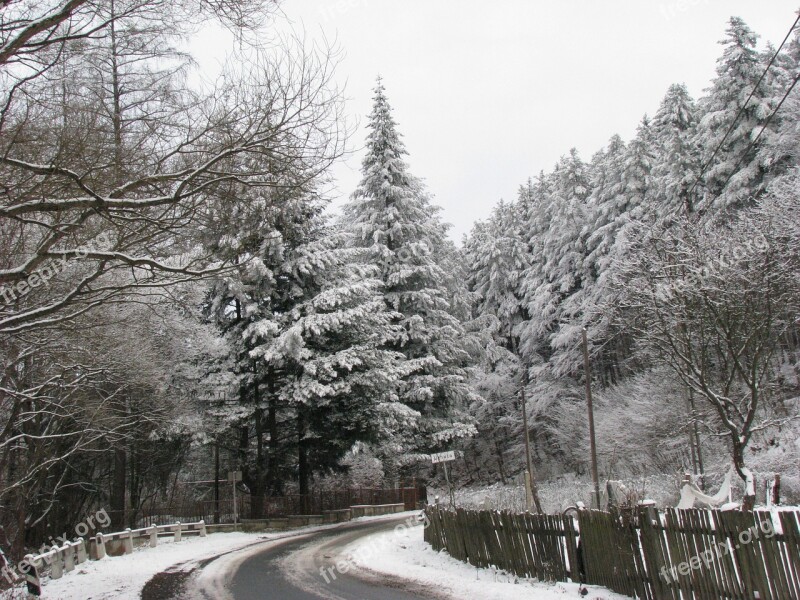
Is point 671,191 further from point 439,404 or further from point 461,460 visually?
point 461,460

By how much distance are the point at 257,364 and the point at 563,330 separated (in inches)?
708

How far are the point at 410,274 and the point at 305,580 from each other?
20.9 metres

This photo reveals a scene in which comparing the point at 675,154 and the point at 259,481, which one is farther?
the point at 675,154

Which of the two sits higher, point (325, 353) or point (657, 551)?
point (325, 353)

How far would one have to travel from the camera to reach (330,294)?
23.3 m

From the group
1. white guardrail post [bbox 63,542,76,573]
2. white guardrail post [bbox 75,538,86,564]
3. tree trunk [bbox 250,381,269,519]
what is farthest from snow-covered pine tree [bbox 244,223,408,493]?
white guardrail post [bbox 63,542,76,573]

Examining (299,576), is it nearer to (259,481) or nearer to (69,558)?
(69,558)

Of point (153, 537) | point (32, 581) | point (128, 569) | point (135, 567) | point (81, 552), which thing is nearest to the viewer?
point (32, 581)

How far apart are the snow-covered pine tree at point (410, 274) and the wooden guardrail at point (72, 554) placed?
48.3 feet

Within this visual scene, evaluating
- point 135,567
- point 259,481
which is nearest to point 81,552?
point 135,567

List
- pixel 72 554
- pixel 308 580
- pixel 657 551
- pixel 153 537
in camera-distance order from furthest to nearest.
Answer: pixel 153 537
pixel 72 554
pixel 308 580
pixel 657 551

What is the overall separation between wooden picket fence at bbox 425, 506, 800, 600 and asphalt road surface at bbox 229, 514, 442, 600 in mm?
1695

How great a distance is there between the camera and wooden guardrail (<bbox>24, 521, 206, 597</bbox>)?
9492 millimetres

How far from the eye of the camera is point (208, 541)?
60.1 feet
